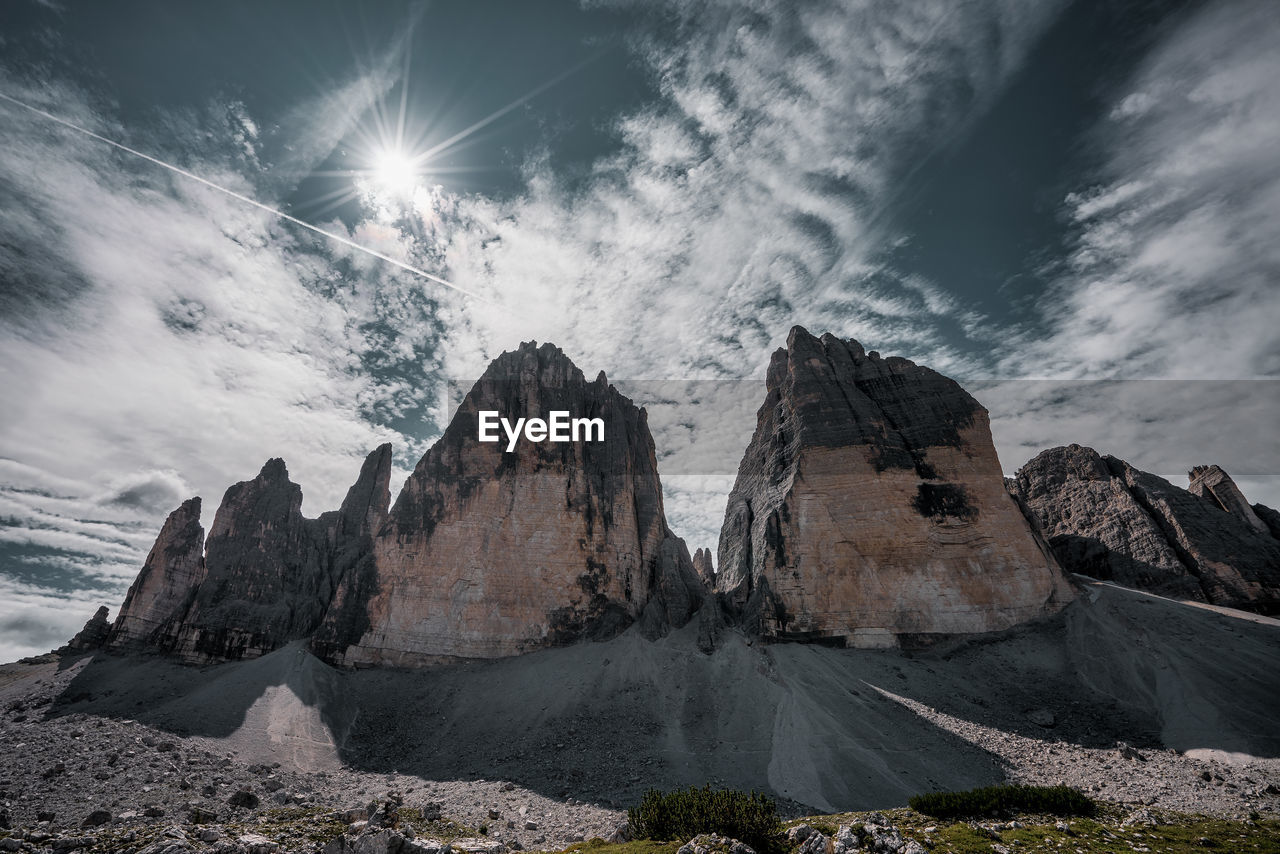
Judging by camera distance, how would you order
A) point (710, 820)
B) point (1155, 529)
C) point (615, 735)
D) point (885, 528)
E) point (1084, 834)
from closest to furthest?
point (1084, 834) < point (710, 820) < point (615, 735) < point (885, 528) < point (1155, 529)

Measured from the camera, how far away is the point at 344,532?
6456cm

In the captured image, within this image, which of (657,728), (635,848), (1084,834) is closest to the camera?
(1084,834)

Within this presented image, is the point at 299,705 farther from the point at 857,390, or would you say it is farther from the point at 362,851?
the point at 857,390

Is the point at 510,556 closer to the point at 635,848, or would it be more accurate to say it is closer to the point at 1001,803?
the point at 635,848

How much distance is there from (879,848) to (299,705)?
44.3 metres

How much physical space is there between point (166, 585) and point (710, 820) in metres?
69.5

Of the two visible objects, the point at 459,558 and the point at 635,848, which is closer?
the point at 635,848

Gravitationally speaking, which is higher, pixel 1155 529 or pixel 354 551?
pixel 354 551

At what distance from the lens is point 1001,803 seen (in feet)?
67.2

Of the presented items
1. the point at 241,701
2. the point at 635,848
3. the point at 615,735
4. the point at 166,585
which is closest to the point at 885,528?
the point at 615,735

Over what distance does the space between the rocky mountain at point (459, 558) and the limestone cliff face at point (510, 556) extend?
0.44ft

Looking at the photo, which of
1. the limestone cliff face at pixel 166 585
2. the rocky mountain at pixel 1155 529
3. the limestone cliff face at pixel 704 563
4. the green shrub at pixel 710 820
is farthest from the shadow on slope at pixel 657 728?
the limestone cliff face at pixel 704 563

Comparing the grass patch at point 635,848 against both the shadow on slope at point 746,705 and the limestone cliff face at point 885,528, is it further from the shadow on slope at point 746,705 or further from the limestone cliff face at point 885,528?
the limestone cliff face at point 885,528

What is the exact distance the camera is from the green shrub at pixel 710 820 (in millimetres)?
17094
